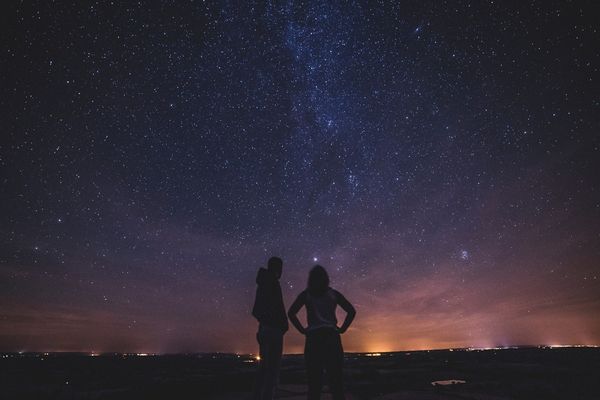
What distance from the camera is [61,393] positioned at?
6711 mm

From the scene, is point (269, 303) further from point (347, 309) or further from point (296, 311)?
point (347, 309)

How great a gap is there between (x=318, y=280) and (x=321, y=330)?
49 centimetres

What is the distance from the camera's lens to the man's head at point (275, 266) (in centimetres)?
418

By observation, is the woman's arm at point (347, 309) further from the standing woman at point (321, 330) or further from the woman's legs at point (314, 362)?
the woman's legs at point (314, 362)

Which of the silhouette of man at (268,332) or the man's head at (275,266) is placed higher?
the man's head at (275,266)

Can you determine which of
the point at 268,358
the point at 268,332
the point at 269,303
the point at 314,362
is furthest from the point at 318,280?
the point at 268,358

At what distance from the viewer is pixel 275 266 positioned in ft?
13.7

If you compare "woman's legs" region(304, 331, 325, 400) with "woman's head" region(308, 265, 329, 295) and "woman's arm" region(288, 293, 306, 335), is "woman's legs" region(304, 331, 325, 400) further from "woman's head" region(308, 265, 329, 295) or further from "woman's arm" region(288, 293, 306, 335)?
Result: "woman's head" region(308, 265, 329, 295)

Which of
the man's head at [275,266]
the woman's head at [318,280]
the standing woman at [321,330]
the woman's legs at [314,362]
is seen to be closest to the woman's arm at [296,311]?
the standing woman at [321,330]

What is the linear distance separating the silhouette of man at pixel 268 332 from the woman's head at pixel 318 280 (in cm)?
90

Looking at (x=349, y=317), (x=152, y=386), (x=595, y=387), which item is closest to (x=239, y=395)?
(x=152, y=386)

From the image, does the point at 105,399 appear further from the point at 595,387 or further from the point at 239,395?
the point at 595,387

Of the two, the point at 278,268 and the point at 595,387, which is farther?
the point at 595,387

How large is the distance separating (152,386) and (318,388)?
7.22m
